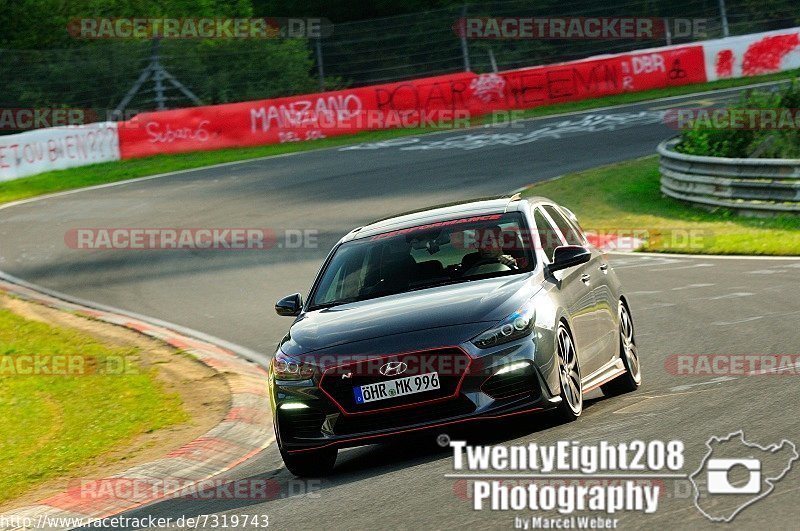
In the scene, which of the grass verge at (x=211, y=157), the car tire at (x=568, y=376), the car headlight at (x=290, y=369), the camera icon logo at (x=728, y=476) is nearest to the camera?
the camera icon logo at (x=728, y=476)

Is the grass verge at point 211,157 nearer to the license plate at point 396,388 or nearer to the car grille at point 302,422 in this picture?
the car grille at point 302,422

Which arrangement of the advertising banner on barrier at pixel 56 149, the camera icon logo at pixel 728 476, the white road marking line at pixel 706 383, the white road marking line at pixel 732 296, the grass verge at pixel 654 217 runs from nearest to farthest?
the camera icon logo at pixel 728 476
the white road marking line at pixel 706 383
the white road marking line at pixel 732 296
the grass verge at pixel 654 217
the advertising banner on barrier at pixel 56 149

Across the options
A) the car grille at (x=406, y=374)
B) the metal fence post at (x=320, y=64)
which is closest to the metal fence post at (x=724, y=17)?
the metal fence post at (x=320, y=64)

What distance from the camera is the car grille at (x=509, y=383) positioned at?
26.6 feet

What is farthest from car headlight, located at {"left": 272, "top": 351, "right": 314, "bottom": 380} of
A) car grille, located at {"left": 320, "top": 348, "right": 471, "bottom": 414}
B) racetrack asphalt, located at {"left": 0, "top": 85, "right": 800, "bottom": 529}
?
racetrack asphalt, located at {"left": 0, "top": 85, "right": 800, "bottom": 529}

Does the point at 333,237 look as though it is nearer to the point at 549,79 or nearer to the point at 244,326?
the point at 244,326

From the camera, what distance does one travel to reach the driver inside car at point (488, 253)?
932cm

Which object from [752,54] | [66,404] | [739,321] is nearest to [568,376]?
[739,321]

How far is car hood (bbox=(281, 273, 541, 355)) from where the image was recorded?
326 inches

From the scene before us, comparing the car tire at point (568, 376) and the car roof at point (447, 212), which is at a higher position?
the car roof at point (447, 212)

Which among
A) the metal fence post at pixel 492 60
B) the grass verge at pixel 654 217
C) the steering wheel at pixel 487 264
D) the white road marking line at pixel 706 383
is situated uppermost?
the metal fence post at pixel 492 60

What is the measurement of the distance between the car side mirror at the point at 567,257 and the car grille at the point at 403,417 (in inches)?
58.9

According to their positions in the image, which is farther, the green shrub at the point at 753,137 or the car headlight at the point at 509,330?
the green shrub at the point at 753,137

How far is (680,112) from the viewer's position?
33.6 meters
